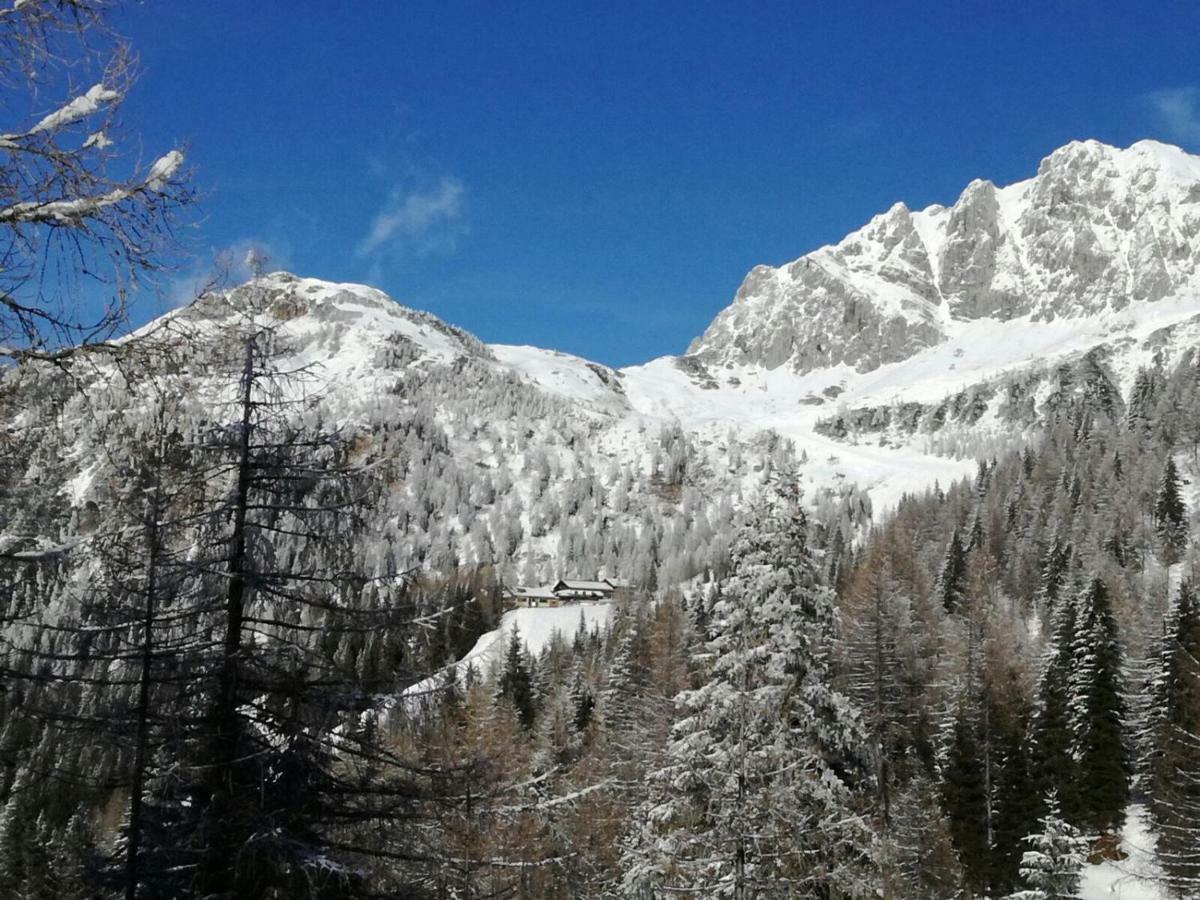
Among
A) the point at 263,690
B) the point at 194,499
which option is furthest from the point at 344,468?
the point at 263,690

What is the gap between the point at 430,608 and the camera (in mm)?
10414

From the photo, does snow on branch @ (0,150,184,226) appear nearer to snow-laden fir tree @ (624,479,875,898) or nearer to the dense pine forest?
the dense pine forest

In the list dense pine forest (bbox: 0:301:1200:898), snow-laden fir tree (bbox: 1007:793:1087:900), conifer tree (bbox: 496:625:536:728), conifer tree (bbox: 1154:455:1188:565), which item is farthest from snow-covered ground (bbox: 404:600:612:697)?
dense pine forest (bbox: 0:301:1200:898)

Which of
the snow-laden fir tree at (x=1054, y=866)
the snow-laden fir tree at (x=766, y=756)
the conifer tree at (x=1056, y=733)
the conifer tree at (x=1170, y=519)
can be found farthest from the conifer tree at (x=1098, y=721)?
the conifer tree at (x=1170, y=519)

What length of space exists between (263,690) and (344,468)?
253 centimetres

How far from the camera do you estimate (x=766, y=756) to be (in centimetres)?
1614

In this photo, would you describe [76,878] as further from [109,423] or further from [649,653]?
[649,653]

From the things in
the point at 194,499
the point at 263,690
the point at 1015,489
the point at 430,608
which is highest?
the point at 1015,489

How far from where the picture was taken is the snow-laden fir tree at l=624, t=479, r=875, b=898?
51.5 ft

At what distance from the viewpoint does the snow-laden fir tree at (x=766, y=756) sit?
51.5ft

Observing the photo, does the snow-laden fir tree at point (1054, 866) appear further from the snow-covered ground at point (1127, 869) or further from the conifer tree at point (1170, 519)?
the conifer tree at point (1170, 519)

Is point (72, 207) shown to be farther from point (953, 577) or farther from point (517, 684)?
point (953, 577)

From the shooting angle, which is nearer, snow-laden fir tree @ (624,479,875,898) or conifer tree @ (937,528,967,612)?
snow-laden fir tree @ (624,479,875,898)

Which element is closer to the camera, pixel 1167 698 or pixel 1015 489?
pixel 1167 698
